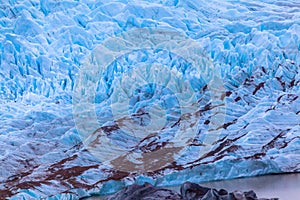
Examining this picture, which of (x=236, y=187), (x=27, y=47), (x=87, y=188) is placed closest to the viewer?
(x=236, y=187)

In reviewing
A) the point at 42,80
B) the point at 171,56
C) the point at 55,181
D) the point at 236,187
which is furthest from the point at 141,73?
the point at 236,187

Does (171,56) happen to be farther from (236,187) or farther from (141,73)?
(236,187)

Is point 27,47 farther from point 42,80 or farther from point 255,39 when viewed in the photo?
point 255,39

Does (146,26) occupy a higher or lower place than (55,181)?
higher

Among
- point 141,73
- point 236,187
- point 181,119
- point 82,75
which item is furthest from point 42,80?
point 236,187

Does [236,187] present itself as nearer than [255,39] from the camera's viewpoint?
Yes

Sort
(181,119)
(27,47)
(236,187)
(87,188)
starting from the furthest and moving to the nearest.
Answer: (27,47)
(181,119)
(87,188)
(236,187)
